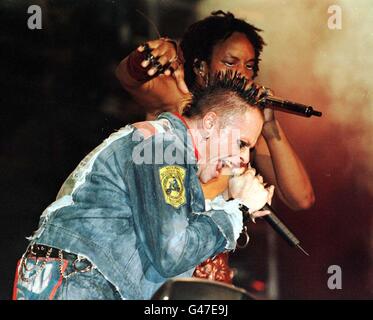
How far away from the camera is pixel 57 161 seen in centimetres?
260

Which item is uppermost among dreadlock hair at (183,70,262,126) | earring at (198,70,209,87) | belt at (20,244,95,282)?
earring at (198,70,209,87)

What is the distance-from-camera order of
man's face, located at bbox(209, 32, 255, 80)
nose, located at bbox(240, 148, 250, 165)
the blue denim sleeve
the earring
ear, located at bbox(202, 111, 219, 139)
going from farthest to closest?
man's face, located at bbox(209, 32, 255, 80)
the earring
nose, located at bbox(240, 148, 250, 165)
ear, located at bbox(202, 111, 219, 139)
the blue denim sleeve

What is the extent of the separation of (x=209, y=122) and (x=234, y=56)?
0.62 metres

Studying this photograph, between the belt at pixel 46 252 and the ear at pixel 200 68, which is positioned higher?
the ear at pixel 200 68

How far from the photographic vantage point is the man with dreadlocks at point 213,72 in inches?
103

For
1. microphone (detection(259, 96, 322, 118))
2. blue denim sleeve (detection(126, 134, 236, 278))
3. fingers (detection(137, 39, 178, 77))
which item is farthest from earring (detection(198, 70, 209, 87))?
blue denim sleeve (detection(126, 134, 236, 278))

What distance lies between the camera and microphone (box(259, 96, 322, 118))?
265 centimetres

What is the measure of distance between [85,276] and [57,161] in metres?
0.91

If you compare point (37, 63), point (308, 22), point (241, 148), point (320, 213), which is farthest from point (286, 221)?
point (37, 63)

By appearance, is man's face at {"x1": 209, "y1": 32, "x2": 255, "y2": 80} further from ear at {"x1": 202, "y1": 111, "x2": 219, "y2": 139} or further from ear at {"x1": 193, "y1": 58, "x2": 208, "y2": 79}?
ear at {"x1": 202, "y1": 111, "x2": 219, "y2": 139}

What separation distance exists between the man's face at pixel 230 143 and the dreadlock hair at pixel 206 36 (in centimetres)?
45

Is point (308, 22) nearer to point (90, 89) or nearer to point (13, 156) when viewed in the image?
point (90, 89)

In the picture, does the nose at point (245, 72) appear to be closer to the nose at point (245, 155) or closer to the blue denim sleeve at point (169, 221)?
the nose at point (245, 155)

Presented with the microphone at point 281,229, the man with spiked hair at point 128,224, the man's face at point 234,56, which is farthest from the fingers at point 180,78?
the microphone at point 281,229
